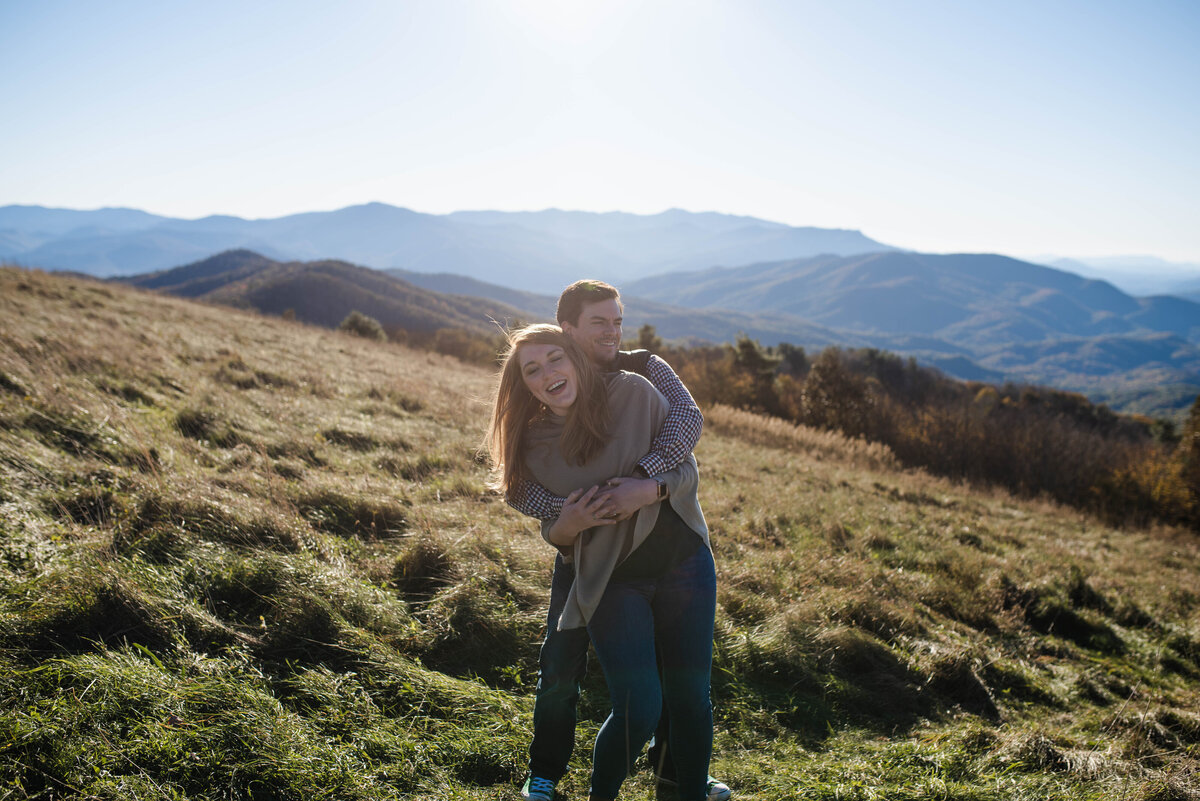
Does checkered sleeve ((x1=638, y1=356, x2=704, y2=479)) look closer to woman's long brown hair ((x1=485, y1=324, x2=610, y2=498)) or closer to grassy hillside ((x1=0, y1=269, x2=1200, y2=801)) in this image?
woman's long brown hair ((x1=485, y1=324, x2=610, y2=498))

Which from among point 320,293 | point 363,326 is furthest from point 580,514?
point 320,293

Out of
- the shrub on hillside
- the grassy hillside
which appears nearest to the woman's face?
the grassy hillside

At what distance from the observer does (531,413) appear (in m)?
2.45

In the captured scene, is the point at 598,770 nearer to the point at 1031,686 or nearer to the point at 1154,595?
the point at 1031,686

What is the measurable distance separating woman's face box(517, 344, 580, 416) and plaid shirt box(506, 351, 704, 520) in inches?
14.6

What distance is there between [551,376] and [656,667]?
1.20 metres

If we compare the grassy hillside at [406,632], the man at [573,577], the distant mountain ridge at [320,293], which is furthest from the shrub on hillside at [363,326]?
the man at [573,577]

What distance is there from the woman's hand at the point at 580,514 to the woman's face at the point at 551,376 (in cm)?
38

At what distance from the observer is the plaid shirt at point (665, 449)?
2.24m

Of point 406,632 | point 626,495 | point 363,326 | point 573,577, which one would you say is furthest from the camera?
point 363,326

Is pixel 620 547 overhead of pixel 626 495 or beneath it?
beneath

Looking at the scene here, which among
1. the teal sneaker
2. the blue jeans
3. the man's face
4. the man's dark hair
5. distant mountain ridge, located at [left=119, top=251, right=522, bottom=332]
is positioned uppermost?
distant mountain ridge, located at [left=119, top=251, right=522, bottom=332]

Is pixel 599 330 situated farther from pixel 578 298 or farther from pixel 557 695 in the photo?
pixel 557 695

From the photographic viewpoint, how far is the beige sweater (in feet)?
6.91
